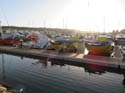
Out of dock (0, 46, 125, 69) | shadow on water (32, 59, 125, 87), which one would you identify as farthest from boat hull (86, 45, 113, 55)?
shadow on water (32, 59, 125, 87)

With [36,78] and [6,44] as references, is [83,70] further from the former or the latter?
[6,44]

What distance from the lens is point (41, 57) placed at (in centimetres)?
1802

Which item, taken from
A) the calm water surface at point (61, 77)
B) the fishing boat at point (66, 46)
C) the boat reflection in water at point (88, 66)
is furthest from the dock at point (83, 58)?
the fishing boat at point (66, 46)

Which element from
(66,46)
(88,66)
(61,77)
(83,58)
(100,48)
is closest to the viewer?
(61,77)

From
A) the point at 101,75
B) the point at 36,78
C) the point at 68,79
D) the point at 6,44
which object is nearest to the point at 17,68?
the point at 36,78

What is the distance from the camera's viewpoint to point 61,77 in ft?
39.9

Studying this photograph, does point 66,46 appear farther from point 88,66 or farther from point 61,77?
point 61,77

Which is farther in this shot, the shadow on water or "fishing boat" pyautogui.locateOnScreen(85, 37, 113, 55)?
A: "fishing boat" pyautogui.locateOnScreen(85, 37, 113, 55)

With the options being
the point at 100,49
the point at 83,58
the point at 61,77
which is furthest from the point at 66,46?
the point at 61,77

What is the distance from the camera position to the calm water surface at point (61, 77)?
10.1m

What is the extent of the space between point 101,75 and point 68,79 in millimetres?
2371

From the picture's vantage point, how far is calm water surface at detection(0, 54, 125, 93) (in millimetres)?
10070

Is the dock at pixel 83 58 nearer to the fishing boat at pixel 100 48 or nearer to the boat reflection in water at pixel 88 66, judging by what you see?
the boat reflection in water at pixel 88 66

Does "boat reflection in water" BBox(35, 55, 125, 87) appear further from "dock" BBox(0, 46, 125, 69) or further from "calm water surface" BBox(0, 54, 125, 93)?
"dock" BBox(0, 46, 125, 69)
